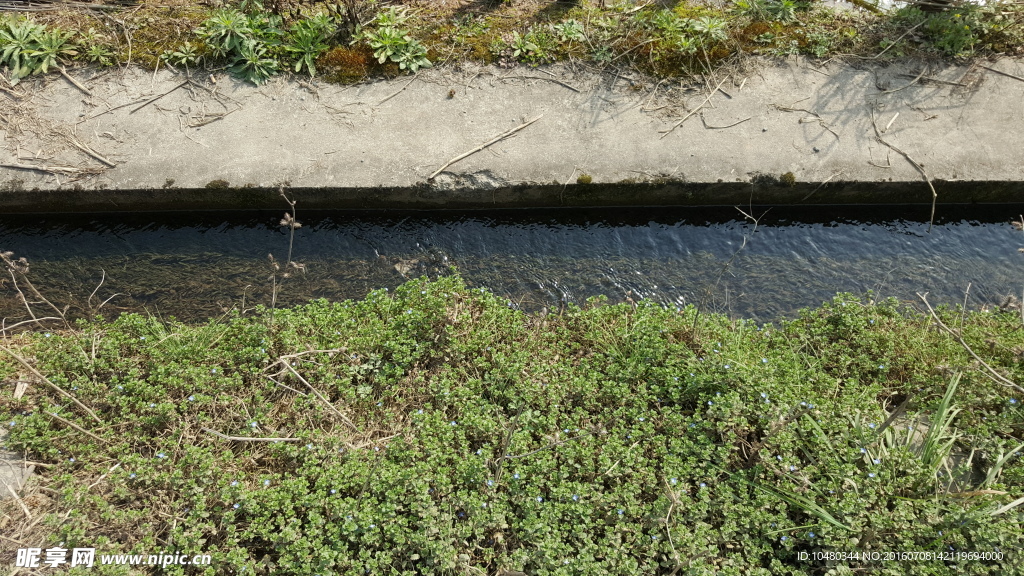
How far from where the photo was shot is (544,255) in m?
4.88

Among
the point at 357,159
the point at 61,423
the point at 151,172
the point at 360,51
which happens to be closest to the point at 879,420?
the point at 357,159

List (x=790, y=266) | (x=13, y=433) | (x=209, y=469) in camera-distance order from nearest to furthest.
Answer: (x=209, y=469) → (x=13, y=433) → (x=790, y=266)

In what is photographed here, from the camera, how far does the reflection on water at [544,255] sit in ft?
15.1

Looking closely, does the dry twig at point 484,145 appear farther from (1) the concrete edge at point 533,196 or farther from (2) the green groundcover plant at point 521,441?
(2) the green groundcover plant at point 521,441

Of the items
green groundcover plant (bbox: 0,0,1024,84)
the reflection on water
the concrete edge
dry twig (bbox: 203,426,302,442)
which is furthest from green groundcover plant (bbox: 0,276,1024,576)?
green groundcover plant (bbox: 0,0,1024,84)

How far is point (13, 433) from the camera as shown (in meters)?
3.19

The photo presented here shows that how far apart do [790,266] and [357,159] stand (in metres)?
3.70

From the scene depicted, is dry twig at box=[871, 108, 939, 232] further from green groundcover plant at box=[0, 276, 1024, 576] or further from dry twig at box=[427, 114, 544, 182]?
dry twig at box=[427, 114, 544, 182]

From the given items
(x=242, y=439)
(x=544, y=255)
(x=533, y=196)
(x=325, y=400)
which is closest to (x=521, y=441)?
(x=325, y=400)

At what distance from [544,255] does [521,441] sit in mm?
2113

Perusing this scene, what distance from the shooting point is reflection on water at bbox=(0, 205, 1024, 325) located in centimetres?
460

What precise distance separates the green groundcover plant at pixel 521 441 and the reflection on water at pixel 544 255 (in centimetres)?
67

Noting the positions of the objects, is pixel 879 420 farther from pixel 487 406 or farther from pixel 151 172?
pixel 151 172

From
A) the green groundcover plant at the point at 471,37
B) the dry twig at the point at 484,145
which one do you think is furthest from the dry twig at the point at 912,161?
the dry twig at the point at 484,145
